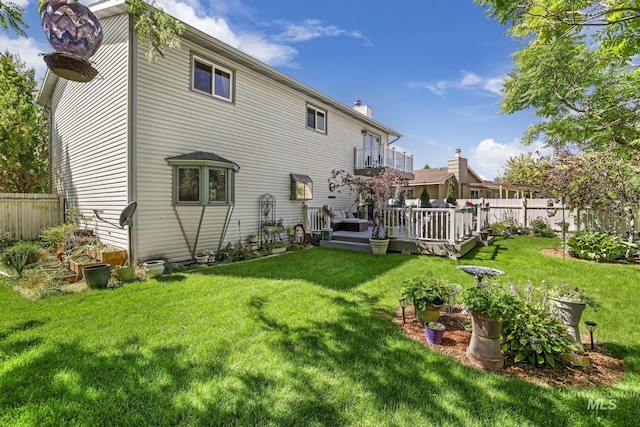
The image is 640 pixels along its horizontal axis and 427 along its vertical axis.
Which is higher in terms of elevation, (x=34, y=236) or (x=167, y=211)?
(x=167, y=211)

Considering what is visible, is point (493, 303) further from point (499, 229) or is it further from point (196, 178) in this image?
point (499, 229)

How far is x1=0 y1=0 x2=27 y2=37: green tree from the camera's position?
3654mm

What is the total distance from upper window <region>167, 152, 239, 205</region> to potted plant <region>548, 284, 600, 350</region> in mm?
6986

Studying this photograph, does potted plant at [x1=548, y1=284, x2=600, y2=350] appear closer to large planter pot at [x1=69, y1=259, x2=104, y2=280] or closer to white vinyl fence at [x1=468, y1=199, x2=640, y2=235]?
white vinyl fence at [x1=468, y1=199, x2=640, y2=235]

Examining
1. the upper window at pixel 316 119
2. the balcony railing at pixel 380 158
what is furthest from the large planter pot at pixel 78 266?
the balcony railing at pixel 380 158

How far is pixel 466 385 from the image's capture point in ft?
8.34

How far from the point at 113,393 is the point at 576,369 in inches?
175

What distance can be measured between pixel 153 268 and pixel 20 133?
1128 cm

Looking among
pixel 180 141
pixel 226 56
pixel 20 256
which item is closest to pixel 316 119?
pixel 226 56

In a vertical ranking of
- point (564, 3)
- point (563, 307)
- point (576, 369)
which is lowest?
point (576, 369)

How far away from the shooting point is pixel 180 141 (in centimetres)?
730

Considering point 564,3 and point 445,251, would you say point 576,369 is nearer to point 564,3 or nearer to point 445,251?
point 564,3

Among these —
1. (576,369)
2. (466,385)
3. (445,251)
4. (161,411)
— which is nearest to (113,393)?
(161,411)

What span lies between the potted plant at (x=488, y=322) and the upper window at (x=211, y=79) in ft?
26.8
